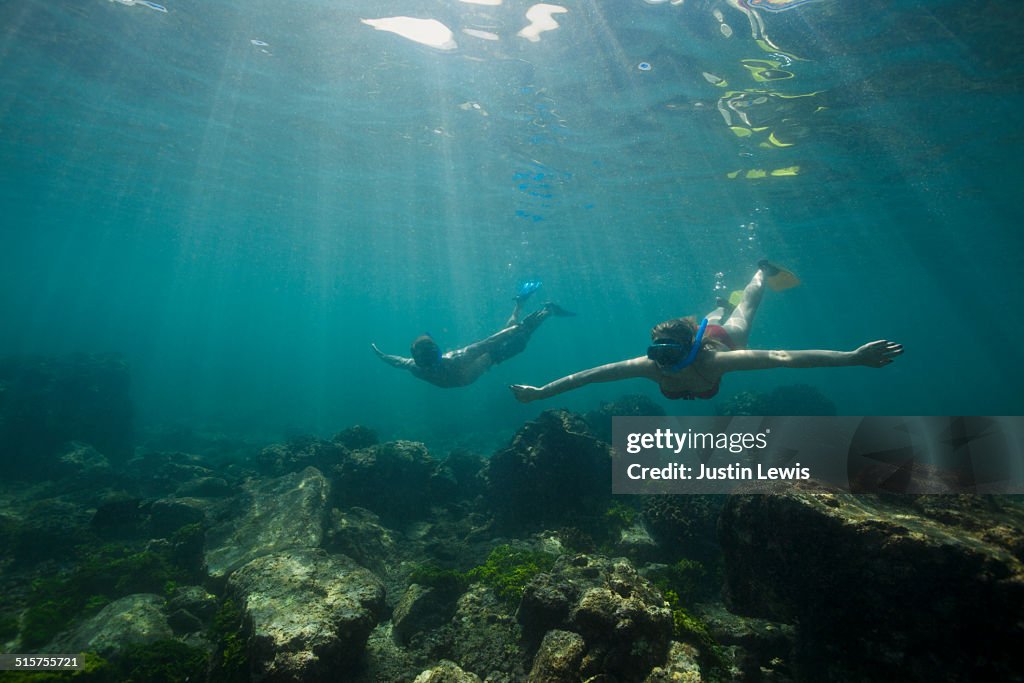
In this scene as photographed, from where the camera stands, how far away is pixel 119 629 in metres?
5.01

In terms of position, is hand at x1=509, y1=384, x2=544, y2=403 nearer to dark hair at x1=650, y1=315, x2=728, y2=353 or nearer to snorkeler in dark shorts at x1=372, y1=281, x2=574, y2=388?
dark hair at x1=650, y1=315, x2=728, y2=353

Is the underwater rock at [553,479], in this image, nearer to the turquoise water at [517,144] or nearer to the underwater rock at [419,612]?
the underwater rock at [419,612]

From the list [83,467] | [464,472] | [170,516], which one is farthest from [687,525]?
[83,467]

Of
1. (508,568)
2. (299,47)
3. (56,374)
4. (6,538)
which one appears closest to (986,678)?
(508,568)

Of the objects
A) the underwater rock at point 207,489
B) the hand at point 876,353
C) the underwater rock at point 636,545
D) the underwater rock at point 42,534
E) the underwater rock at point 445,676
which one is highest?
the hand at point 876,353

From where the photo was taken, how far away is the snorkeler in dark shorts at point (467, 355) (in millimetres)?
9836

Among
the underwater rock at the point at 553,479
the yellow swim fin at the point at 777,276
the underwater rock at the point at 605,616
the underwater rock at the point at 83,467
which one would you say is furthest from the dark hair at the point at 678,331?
the underwater rock at the point at 83,467

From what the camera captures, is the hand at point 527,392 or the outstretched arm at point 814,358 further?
the hand at point 527,392

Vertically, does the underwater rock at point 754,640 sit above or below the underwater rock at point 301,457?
above

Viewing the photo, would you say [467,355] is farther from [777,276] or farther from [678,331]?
[777,276]

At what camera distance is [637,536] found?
7.21m

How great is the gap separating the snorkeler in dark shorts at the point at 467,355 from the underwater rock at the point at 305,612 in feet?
17.0

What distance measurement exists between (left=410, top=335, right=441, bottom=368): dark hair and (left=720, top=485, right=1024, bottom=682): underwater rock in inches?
278

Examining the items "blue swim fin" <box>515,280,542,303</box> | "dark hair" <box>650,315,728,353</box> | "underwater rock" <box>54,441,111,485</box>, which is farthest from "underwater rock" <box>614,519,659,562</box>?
"underwater rock" <box>54,441,111,485</box>
